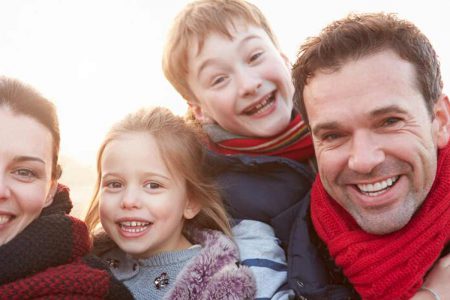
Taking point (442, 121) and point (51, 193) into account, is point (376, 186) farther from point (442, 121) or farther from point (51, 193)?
point (51, 193)

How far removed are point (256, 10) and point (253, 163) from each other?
960 mm

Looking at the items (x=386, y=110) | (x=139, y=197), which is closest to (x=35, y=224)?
(x=139, y=197)

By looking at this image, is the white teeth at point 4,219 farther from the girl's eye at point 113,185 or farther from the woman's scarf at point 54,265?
the girl's eye at point 113,185

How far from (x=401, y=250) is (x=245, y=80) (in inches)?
47.4

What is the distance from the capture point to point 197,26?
2.91 metres

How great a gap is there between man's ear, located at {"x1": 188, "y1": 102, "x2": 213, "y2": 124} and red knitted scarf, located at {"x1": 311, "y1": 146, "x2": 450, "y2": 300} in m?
1.22

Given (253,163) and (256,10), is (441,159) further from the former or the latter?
(256,10)

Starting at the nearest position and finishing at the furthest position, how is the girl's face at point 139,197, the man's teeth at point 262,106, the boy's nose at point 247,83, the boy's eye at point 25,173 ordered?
the boy's eye at point 25,173 < the girl's face at point 139,197 < the boy's nose at point 247,83 < the man's teeth at point 262,106

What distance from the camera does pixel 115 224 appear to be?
2459mm

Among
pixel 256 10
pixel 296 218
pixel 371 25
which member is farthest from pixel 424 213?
pixel 256 10

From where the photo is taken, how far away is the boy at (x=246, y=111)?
2641mm

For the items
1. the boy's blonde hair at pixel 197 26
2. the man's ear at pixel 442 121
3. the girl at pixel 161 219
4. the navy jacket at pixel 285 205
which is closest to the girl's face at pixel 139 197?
the girl at pixel 161 219

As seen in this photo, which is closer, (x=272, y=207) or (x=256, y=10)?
(x=272, y=207)

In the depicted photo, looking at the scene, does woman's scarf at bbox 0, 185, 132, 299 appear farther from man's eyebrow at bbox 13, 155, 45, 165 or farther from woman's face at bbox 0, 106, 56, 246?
man's eyebrow at bbox 13, 155, 45, 165
